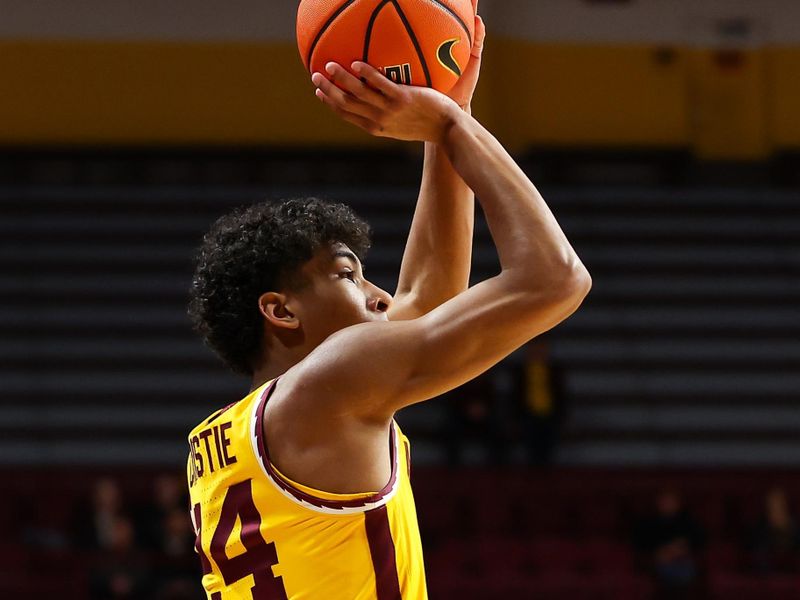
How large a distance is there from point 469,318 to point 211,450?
0.66 metres

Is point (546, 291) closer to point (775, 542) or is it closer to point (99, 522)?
point (99, 522)

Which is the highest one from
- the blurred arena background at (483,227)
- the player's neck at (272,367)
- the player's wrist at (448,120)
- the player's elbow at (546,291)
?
the player's wrist at (448,120)

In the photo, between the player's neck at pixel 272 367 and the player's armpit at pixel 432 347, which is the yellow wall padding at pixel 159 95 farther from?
the player's armpit at pixel 432 347

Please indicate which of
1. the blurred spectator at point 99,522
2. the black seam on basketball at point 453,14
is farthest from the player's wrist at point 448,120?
the blurred spectator at point 99,522

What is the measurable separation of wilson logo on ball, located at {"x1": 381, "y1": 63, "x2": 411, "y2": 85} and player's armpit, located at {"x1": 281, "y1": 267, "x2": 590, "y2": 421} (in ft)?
1.60

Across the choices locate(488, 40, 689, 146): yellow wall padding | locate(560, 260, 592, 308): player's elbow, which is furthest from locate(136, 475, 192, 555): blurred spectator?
locate(560, 260, 592, 308): player's elbow

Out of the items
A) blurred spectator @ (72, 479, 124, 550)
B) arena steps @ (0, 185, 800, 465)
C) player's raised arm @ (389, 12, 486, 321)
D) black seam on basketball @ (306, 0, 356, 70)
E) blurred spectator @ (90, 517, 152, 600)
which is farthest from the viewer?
arena steps @ (0, 185, 800, 465)

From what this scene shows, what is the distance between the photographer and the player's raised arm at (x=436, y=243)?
3084 millimetres

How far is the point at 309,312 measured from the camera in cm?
272

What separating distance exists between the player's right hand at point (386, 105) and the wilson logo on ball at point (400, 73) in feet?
0.09

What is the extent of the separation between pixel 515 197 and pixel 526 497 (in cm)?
Result: 914

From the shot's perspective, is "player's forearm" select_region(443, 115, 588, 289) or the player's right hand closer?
"player's forearm" select_region(443, 115, 588, 289)

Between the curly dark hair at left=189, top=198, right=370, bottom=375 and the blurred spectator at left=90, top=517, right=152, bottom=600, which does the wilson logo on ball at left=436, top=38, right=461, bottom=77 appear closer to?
the curly dark hair at left=189, top=198, right=370, bottom=375

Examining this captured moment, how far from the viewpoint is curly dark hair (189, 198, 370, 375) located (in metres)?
2.74
